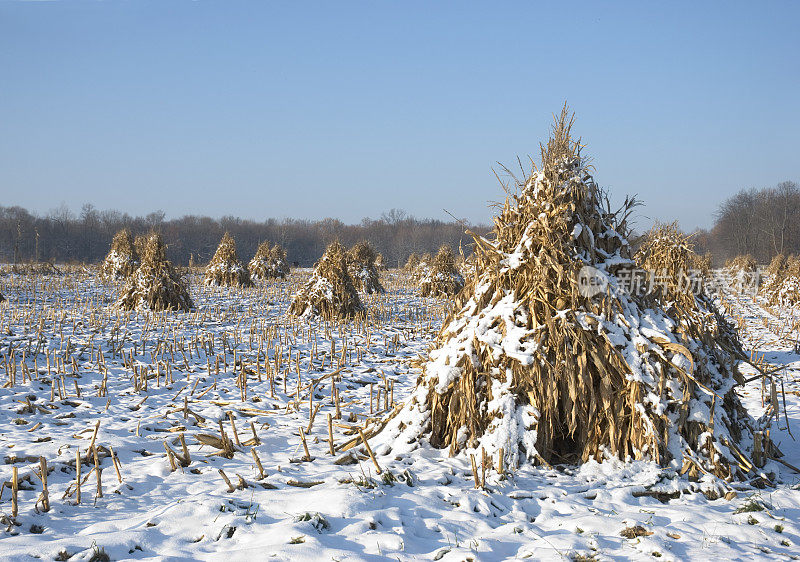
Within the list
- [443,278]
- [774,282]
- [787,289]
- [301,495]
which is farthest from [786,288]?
[301,495]

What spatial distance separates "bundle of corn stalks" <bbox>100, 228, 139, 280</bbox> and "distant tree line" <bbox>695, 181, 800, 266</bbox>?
62.2 metres

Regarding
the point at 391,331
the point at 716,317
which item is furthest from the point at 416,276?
the point at 716,317

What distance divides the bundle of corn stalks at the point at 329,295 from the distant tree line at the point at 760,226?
201 feet

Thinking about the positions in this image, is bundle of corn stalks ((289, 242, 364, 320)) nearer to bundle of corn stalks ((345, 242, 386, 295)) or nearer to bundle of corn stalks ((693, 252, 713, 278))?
bundle of corn stalks ((345, 242, 386, 295))

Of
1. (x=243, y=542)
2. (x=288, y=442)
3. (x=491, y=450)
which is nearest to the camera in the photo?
(x=243, y=542)

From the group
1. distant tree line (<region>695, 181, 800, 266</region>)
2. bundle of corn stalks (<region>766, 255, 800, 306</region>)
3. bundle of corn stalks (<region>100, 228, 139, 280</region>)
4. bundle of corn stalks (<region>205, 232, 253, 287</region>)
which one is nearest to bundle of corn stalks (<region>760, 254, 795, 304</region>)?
bundle of corn stalks (<region>766, 255, 800, 306</region>)

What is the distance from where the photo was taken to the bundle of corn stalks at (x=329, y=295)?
41.0ft

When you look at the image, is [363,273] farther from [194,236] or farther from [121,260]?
[194,236]

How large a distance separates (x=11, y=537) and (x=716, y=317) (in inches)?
261

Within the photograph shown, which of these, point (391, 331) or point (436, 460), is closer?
point (436, 460)

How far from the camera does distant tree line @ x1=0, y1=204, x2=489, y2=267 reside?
5053cm

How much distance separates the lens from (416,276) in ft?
81.7

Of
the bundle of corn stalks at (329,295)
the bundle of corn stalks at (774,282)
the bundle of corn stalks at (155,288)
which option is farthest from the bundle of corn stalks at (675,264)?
the bundle of corn stalks at (774,282)

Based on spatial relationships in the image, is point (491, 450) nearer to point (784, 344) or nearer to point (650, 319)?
point (650, 319)
